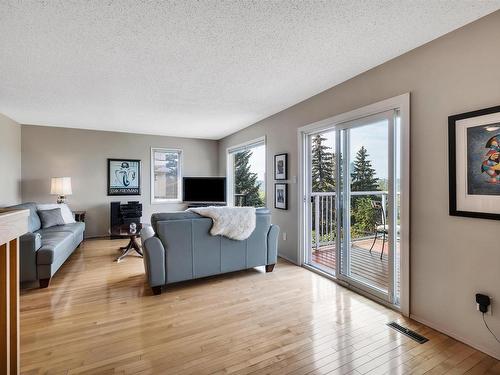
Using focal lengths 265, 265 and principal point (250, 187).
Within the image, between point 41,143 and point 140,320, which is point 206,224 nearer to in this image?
point 140,320

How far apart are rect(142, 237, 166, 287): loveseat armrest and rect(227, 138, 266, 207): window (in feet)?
7.68

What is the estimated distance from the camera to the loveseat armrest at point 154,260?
9.00 feet

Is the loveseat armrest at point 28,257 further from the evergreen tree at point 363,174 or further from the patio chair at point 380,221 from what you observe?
the patio chair at point 380,221

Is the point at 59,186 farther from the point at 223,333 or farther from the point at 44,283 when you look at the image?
the point at 223,333

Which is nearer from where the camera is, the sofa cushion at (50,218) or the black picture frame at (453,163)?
the black picture frame at (453,163)

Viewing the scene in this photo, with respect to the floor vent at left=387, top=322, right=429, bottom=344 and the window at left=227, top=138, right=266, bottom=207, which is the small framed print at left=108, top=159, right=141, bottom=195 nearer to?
the window at left=227, top=138, right=266, bottom=207

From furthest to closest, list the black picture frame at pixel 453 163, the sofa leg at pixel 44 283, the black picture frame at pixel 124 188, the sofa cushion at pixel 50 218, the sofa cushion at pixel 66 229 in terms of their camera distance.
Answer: the black picture frame at pixel 124 188
the sofa cushion at pixel 50 218
the sofa cushion at pixel 66 229
the sofa leg at pixel 44 283
the black picture frame at pixel 453 163

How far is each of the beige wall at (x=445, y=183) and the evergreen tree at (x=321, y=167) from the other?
1.50 m

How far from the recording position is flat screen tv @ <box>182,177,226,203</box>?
585 centimetres

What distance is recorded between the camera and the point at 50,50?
2.25m

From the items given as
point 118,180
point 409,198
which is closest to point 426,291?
point 409,198

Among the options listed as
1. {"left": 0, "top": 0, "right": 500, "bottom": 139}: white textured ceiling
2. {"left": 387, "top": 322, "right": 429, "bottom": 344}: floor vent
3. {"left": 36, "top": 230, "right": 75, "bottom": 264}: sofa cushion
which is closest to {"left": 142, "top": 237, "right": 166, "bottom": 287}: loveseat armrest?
{"left": 36, "top": 230, "right": 75, "bottom": 264}: sofa cushion

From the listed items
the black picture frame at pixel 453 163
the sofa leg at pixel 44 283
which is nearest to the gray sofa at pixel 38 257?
the sofa leg at pixel 44 283

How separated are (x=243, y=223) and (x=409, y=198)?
1726 millimetres
